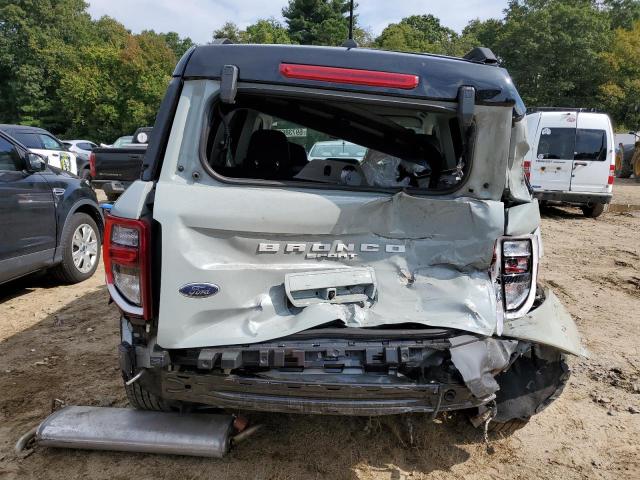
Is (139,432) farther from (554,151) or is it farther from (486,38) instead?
(486,38)

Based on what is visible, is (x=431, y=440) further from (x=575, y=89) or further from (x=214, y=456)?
(x=575, y=89)

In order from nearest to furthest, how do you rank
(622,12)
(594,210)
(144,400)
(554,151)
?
1. (144,400)
2. (554,151)
3. (594,210)
4. (622,12)

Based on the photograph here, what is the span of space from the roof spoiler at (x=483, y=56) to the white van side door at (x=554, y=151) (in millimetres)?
9512

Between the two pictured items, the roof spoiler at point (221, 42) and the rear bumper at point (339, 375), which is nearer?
the rear bumper at point (339, 375)

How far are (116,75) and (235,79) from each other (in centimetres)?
4345

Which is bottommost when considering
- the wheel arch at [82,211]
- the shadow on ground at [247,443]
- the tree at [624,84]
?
the shadow on ground at [247,443]

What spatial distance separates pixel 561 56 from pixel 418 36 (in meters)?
24.0

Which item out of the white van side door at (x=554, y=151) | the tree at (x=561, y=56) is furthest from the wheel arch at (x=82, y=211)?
the tree at (x=561, y=56)

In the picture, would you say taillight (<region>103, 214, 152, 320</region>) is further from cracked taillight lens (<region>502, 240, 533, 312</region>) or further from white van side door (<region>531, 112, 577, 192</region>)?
white van side door (<region>531, 112, 577, 192</region>)

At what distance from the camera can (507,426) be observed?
281 centimetres

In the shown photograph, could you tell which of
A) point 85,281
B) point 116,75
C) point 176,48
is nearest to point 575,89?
point 116,75

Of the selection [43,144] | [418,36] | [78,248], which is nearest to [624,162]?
[43,144]

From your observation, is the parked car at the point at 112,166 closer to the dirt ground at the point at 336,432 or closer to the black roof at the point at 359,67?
the dirt ground at the point at 336,432

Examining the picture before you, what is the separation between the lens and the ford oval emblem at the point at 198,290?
2162mm
